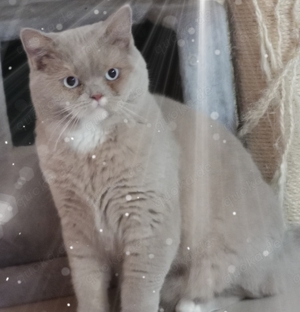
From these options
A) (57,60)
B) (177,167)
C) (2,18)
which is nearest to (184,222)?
(177,167)

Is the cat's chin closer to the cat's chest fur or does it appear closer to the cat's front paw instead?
the cat's chest fur

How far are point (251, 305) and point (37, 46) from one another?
532 millimetres

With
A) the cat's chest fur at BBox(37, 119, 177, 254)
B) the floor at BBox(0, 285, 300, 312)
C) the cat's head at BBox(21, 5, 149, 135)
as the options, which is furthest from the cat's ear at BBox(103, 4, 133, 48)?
the floor at BBox(0, 285, 300, 312)

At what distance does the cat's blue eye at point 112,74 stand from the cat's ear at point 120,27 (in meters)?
0.04

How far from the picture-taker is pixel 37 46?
71cm

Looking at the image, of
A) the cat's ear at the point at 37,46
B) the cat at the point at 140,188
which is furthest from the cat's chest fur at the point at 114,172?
the cat's ear at the point at 37,46

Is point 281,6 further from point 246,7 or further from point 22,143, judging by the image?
point 22,143

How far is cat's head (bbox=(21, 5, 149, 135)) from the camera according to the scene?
72cm

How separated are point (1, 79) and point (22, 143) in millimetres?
110

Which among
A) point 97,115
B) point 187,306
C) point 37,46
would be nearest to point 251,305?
point 187,306

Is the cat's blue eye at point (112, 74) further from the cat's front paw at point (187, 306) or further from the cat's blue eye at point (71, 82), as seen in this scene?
the cat's front paw at point (187, 306)

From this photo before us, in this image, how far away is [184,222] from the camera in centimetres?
85

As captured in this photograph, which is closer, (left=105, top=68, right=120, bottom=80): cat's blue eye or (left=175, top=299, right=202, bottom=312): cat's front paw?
(left=105, top=68, right=120, bottom=80): cat's blue eye

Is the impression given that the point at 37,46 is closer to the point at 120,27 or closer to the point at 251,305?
the point at 120,27
